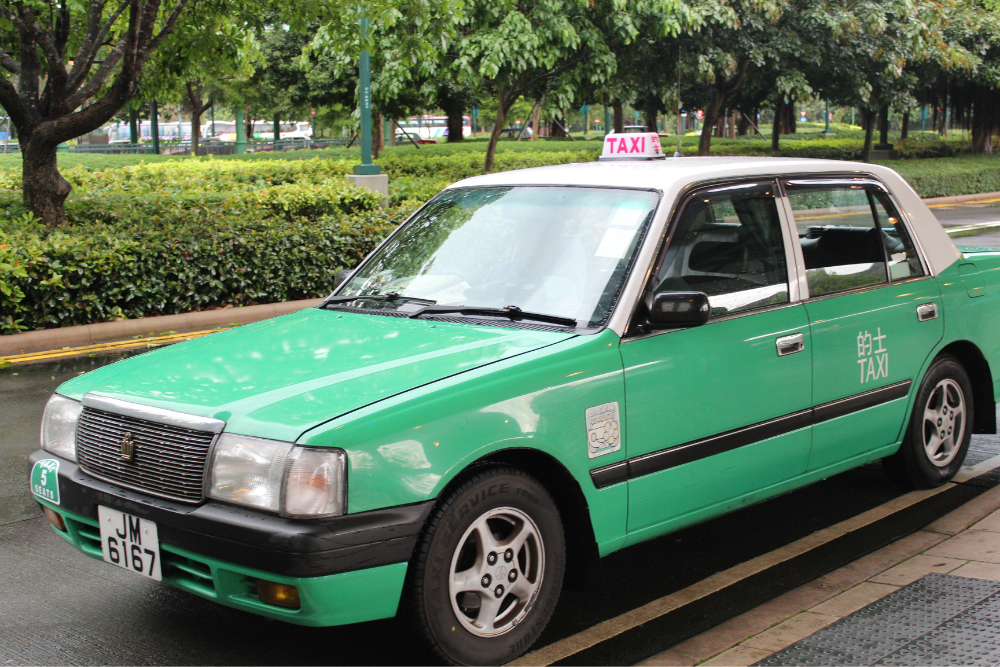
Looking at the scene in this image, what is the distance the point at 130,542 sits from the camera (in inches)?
130

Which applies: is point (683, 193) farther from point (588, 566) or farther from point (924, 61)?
point (924, 61)

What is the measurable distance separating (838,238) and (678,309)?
59.0 inches

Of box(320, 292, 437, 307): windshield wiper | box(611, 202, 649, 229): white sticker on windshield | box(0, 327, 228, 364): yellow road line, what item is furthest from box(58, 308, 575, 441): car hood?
box(0, 327, 228, 364): yellow road line

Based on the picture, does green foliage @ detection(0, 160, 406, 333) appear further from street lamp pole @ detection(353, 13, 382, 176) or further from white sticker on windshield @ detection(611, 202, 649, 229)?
white sticker on windshield @ detection(611, 202, 649, 229)

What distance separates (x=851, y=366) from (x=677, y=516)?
123 cm

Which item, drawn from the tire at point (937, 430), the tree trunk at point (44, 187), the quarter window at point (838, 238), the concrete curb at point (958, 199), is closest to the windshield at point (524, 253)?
the quarter window at point (838, 238)

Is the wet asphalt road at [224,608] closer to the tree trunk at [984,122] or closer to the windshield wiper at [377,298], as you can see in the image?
the windshield wiper at [377,298]

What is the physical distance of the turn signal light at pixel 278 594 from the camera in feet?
9.71

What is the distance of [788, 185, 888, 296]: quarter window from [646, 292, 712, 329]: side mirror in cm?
94

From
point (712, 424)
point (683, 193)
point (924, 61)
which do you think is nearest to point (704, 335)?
point (712, 424)

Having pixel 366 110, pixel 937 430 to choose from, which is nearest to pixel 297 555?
pixel 937 430

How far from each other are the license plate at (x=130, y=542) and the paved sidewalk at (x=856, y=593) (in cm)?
165

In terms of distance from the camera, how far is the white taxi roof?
417cm

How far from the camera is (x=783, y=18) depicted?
86.8 ft
